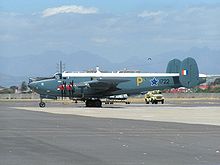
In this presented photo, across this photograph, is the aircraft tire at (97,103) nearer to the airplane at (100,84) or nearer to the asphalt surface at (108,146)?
the airplane at (100,84)

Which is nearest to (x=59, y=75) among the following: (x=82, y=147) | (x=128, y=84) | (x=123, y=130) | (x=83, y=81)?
(x=83, y=81)

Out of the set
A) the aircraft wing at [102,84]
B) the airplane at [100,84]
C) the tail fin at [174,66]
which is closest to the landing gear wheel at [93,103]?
the airplane at [100,84]

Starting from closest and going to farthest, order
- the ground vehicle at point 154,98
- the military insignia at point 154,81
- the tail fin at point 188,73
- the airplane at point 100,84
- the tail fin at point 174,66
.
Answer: the airplane at point 100,84 → the military insignia at point 154,81 → the tail fin at point 188,73 → the tail fin at point 174,66 → the ground vehicle at point 154,98

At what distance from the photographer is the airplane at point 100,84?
2136 inches

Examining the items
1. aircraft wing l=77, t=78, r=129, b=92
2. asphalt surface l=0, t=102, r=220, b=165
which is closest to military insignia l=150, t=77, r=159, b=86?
aircraft wing l=77, t=78, r=129, b=92

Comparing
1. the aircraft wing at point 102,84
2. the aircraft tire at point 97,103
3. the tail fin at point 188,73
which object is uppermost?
the tail fin at point 188,73

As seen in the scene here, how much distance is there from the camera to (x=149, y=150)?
16.1 m

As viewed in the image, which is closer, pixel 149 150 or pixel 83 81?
pixel 149 150

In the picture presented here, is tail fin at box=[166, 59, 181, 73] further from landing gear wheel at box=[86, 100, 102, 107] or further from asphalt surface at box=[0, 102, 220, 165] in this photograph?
asphalt surface at box=[0, 102, 220, 165]

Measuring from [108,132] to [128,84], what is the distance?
34.2 metres

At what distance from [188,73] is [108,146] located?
44.1 m

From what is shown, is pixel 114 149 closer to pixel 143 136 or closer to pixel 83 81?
pixel 143 136

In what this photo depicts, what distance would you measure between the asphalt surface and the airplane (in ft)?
97.3

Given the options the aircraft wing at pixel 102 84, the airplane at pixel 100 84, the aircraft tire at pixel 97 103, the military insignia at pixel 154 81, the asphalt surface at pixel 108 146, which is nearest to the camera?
the asphalt surface at pixel 108 146
